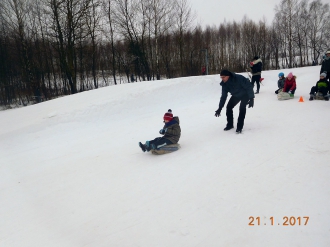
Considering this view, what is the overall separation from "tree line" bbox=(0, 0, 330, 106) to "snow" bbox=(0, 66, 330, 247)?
18454 mm

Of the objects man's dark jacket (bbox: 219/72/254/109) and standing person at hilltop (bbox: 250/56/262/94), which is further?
standing person at hilltop (bbox: 250/56/262/94)

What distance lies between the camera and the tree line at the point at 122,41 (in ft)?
76.2

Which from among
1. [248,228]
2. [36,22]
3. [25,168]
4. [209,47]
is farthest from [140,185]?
[209,47]

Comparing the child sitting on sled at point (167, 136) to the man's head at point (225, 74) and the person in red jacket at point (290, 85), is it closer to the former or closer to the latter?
the man's head at point (225, 74)

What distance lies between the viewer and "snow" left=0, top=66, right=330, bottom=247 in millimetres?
2611

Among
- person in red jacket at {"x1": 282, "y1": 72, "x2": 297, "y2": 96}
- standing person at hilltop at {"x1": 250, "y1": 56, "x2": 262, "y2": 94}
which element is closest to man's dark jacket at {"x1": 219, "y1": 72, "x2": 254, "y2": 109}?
person in red jacket at {"x1": 282, "y1": 72, "x2": 297, "y2": 96}

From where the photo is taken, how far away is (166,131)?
203 inches

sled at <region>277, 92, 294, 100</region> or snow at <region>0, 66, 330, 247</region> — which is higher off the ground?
sled at <region>277, 92, 294, 100</region>

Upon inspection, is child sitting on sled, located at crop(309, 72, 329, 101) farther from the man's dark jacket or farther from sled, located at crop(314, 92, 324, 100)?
the man's dark jacket

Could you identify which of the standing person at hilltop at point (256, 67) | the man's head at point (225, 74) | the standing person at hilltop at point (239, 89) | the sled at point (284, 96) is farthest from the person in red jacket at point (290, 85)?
the man's head at point (225, 74)

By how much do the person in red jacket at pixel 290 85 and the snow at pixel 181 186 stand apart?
5.25 feet

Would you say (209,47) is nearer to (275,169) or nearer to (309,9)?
(309,9)
